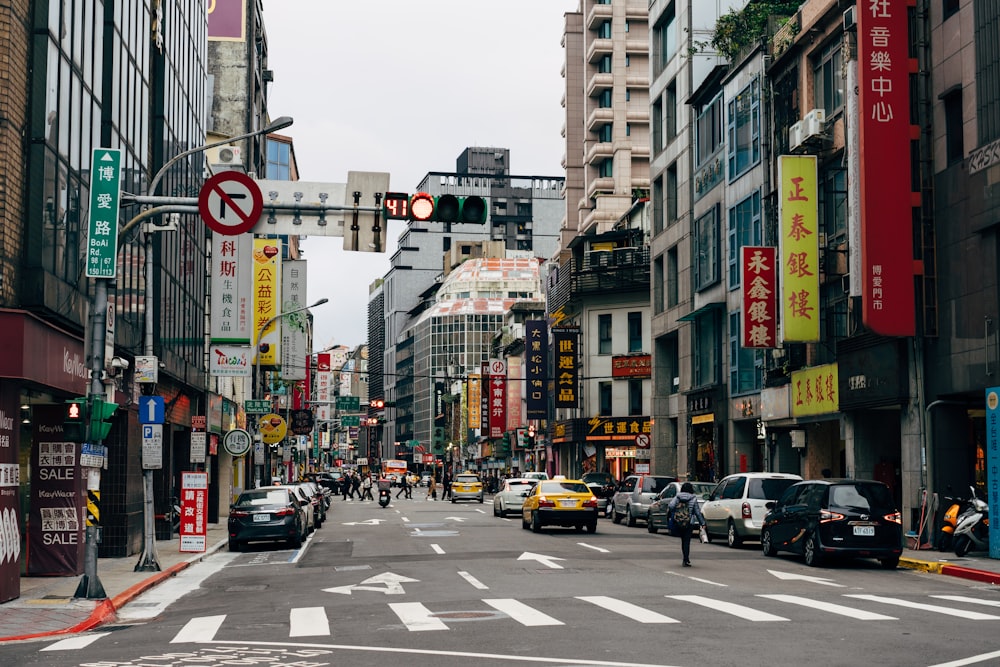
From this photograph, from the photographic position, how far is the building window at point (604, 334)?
78312mm

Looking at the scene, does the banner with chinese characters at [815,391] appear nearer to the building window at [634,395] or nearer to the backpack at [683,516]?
the backpack at [683,516]

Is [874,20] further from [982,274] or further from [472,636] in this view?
[472,636]

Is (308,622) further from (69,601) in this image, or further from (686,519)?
(686,519)

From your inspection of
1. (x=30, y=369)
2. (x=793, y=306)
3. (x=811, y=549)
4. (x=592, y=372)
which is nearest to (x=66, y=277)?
(x=30, y=369)

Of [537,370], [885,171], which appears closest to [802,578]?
[885,171]

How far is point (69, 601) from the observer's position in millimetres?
18219

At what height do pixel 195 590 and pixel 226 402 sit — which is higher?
pixel 226 402

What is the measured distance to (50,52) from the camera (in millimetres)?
20734

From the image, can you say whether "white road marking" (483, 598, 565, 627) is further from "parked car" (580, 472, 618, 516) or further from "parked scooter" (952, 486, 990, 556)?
"parked car" (580, 472, 618, 516)

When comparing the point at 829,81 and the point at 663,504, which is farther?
the point at 829,81

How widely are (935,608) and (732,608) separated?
261 centimetres

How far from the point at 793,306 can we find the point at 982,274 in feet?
29.7


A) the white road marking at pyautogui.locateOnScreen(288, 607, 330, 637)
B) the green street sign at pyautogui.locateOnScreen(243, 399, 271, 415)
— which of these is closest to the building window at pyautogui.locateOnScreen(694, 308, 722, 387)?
the green street sign at pyautogui.locateOnScreen(243, 399, 271, 415)

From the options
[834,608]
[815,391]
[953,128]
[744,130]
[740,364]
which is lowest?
[834,608]
